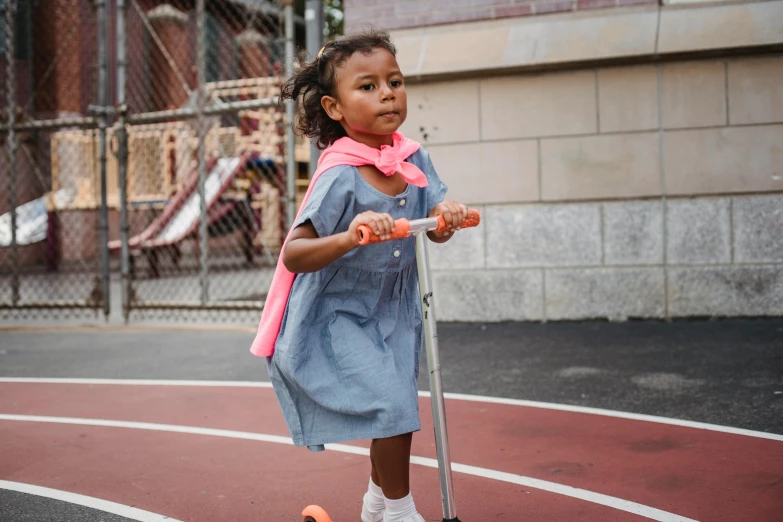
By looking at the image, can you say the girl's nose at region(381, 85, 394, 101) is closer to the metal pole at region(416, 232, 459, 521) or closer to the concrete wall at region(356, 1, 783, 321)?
the metal pole at region(416, 232, 459, 521)

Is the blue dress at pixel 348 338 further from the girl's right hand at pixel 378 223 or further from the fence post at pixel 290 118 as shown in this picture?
the fence post at pixel 290 118

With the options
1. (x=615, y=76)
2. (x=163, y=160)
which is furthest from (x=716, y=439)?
(x=163, y=160)

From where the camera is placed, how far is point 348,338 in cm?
278

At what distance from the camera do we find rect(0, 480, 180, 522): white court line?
3.35m

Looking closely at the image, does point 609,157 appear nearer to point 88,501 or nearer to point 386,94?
point 386,94

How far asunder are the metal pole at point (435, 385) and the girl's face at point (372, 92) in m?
0.41

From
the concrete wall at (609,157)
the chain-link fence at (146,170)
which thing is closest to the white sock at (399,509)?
the concrete wall at (609,157)

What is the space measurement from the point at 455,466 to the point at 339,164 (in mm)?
1697

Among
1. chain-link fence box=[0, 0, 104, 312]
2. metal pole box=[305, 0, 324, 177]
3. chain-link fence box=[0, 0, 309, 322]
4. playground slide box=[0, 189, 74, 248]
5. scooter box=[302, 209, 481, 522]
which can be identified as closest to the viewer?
scooter box=[302, 209, 481, 522]

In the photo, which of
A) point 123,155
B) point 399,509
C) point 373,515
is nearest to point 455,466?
point 373,515

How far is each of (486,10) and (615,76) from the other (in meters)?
1.41

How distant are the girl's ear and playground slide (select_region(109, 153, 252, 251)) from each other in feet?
40.7

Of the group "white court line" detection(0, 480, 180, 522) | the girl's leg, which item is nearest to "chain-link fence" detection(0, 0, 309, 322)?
"white court line" detection(0, 480, 180, 522)

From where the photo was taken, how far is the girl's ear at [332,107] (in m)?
2.88
